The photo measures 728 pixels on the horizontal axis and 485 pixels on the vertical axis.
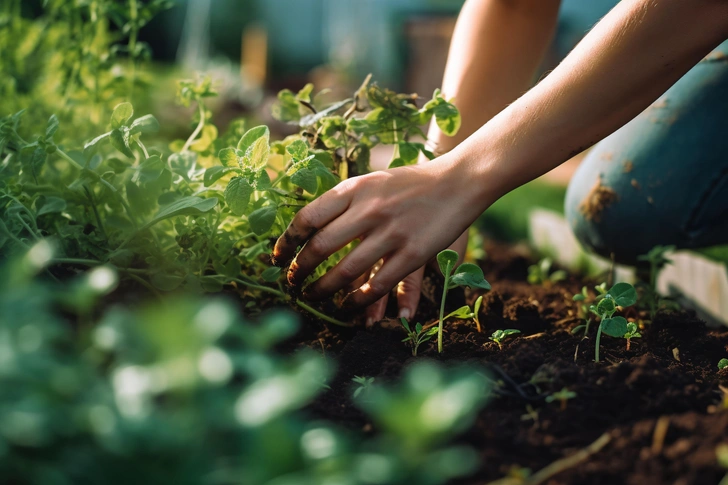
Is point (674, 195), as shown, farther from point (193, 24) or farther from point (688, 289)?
point (193, 24)

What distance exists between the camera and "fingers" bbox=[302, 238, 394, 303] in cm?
121

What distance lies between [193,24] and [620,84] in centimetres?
1260

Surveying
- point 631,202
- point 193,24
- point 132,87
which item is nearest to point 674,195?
point 631,202

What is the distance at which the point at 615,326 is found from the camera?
126 centimetres

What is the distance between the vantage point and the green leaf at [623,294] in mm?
1266

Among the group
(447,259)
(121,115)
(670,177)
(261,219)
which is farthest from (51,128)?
(670,177)

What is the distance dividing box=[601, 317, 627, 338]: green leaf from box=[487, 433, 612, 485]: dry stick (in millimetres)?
432

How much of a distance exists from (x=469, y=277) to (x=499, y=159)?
23 cm

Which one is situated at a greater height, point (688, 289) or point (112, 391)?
point (112, 391)

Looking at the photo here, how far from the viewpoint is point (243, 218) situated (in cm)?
148

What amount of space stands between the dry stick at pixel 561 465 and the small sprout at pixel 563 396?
0.08 metres

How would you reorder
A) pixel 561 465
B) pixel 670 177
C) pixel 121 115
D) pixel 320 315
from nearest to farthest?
pixel 561 465
pixel 121 115
pixel 320 315
pixel 670 177

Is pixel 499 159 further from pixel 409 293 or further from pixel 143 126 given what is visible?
pixel 143 126

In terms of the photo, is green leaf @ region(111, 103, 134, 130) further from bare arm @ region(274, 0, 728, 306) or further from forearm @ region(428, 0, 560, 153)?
forearm @ region(428, 0, 560, 153)
